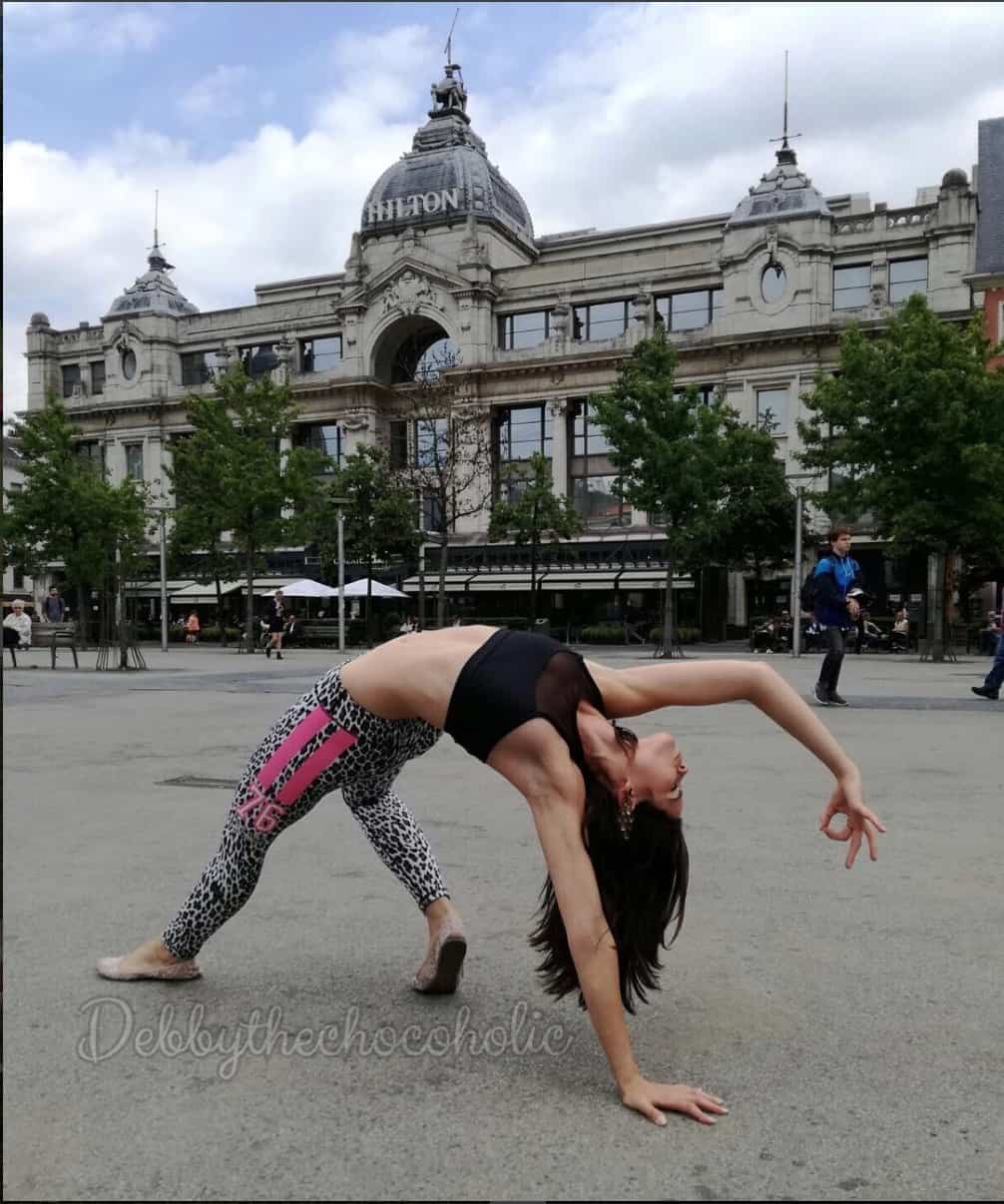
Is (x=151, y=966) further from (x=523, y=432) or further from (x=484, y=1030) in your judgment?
(x=523, y=432)

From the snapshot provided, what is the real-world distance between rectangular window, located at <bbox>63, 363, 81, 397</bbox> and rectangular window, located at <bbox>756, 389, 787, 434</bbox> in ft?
129

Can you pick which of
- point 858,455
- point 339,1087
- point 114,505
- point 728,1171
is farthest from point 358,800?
point 114,505

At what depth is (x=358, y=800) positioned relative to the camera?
3410mm

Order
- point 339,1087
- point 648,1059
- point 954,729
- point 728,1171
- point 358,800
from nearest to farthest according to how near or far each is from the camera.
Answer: point 728,1171
point 339,1087
point 648,1059
point 358,800
point 954,729

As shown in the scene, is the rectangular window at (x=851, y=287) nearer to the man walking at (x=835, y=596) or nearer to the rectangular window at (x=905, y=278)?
the rectangular window at (x=905, y=278)

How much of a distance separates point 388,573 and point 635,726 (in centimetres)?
3786

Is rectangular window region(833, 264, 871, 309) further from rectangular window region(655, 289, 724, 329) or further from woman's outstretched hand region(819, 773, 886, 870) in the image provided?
woman's outstretched hand region(819, 773, 886, 870)

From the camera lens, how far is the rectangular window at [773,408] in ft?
144

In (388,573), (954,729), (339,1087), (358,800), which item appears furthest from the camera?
(388,573)

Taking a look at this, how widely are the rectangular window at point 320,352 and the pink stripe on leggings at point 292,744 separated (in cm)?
5386

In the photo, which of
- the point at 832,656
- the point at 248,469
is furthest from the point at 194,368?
the point at 832,656

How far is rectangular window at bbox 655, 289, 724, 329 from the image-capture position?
153ft

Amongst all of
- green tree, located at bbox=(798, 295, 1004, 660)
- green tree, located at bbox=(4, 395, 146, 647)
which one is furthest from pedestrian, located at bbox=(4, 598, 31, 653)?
green tree, located at bbox=(798, 295, 1004, 660)

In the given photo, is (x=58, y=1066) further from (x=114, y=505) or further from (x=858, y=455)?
(x=114, y=505)
